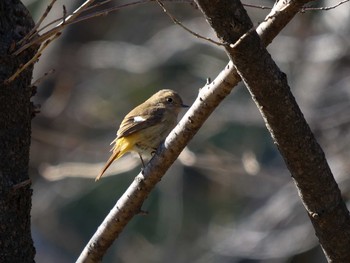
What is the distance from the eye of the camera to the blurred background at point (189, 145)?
30.3ft

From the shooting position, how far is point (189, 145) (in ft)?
35.3

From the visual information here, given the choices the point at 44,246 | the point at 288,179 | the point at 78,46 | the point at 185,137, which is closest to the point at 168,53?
the point at 78,46

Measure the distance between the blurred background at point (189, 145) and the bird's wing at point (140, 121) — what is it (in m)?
1.83

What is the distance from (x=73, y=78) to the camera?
1114 cm

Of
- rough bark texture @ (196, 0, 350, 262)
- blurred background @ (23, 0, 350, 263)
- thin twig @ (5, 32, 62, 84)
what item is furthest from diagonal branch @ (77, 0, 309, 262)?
blurred background @ (23, 0, 350, 263)

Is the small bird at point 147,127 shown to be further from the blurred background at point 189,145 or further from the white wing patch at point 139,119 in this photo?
the blurred background at point 189,145

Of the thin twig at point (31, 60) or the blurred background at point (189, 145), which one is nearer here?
the thin twig at point (31, 60)

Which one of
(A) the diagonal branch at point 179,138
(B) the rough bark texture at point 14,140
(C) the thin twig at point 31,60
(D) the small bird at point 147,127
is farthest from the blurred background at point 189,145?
(C) the thin twig at point 31,60

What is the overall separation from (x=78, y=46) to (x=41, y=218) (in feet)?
7.35

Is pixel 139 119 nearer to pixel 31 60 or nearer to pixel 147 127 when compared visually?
pixel 147 127

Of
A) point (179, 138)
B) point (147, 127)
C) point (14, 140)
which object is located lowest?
point (179, 138)

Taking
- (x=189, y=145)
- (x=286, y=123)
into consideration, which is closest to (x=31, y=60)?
(x=286, y=123)

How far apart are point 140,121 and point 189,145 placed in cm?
495

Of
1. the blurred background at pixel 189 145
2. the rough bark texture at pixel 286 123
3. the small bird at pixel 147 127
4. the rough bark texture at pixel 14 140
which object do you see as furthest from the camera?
the blurred background at pixel 189 145
